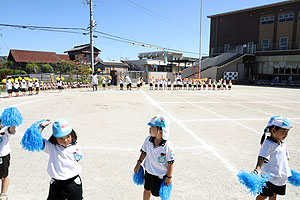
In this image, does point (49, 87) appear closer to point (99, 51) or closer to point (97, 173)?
point (97, 173)

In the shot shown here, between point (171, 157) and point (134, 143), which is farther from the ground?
point (171, 157)

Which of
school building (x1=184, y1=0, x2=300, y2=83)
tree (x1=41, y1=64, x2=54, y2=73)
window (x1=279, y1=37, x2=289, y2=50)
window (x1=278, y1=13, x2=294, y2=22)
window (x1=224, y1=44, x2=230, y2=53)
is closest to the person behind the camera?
tree (x1=41, y1=64, x2=54, y2=73)

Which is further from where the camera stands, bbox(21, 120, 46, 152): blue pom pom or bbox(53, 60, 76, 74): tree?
bbox(53, 60, 76, 74): tree

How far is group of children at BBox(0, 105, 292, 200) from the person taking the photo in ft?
7.43

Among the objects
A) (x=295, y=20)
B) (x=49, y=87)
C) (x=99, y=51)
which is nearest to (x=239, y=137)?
(x=49, y=87)

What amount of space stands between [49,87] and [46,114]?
15.0m

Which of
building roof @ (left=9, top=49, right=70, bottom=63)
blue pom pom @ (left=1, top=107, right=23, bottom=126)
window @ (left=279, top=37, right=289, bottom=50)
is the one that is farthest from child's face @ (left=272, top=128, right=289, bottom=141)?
building roof @ (left=9, top=49, right=70, bottom=63)

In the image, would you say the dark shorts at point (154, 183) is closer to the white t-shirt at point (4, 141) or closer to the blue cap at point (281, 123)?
the blue cap at point (281, 123)

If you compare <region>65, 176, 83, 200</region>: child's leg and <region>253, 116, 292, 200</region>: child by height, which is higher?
<region>253, 116, 292, 200</region>: child

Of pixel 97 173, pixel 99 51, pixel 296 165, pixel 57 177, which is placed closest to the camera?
pixel 57 177

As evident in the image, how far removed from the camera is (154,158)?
8.23 ft

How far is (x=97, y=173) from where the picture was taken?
144 inches

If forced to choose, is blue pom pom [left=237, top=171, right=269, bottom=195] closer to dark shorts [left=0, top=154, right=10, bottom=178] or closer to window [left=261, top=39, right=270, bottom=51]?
dark shorts [left=0, top=154, right=10, bottom=178]

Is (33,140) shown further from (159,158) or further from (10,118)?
(159,158)
